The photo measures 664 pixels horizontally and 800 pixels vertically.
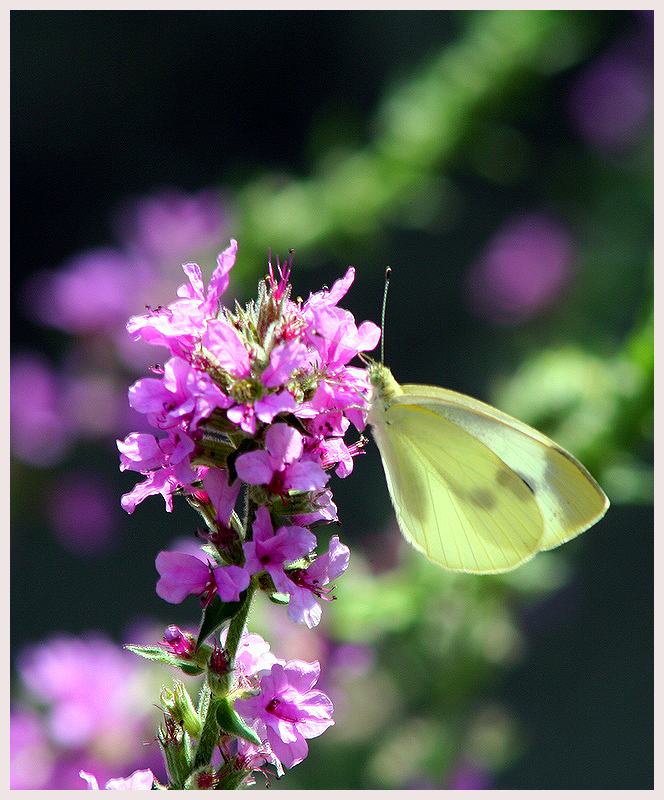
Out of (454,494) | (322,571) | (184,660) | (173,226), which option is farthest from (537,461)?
A: (173,226)

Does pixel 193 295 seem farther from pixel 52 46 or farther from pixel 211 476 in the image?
pixel 52 46

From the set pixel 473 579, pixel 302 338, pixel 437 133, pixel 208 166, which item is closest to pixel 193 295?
pixel 302 338

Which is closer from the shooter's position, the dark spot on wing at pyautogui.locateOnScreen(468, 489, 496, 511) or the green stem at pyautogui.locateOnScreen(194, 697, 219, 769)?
the green stem at pyautogui.locateOnScreen(194, 697, 219, 769)

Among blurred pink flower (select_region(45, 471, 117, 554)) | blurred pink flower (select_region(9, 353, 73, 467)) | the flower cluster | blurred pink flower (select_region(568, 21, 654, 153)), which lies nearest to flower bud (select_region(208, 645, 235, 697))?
the flower cluster

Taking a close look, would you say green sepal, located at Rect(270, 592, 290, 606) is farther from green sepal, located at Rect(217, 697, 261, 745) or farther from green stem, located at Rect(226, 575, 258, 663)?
green sepal, located at Rect(217, 697, 261, 745)

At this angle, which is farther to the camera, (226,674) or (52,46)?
(52,46)

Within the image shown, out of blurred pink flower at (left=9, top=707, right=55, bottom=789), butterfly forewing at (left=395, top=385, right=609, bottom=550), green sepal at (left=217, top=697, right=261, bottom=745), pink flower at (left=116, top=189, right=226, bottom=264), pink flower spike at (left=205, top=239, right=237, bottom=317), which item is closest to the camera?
green sepal at (left=217, top=697, right=261, bottom=745)

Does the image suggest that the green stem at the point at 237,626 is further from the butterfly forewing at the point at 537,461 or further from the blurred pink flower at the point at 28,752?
the blurred pink flower at the point at 28,752
